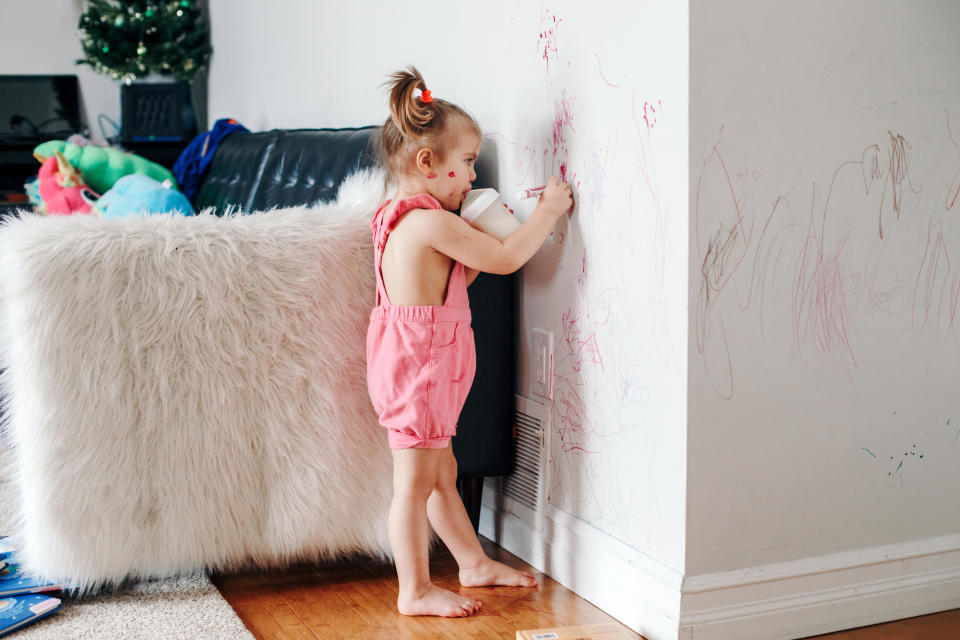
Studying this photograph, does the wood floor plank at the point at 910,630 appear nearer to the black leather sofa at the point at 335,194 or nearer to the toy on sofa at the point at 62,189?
the black leather sofa at the point at 335,194

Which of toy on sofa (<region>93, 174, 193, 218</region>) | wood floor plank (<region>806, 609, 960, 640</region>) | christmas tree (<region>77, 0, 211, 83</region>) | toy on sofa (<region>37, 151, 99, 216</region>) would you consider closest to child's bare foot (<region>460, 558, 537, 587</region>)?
wood floor plank (<region>806, 609, 960, 640</region>)

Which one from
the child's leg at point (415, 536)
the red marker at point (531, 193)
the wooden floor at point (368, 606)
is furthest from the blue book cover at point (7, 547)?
the red marker at point (531, 193)

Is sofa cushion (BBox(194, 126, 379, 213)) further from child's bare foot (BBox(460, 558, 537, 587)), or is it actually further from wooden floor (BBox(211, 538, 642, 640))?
child's bare foot (BBox(460, 558, 537, 587))

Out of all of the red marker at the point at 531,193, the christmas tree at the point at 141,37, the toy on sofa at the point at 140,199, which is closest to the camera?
the red marker at the point at 531,193

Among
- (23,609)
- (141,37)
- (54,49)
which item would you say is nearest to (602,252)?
(23,609)

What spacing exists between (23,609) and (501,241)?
98 cm

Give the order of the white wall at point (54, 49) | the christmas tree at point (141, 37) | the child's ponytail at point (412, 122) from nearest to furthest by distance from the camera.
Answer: the child's ponytail at point (412, 122) → the christmas tree at point (141, 37) → the white wall at point (54, 49)

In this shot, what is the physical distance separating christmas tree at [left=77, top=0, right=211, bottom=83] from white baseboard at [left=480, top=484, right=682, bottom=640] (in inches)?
127

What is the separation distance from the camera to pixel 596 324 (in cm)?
154

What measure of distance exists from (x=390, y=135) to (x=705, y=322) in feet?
2.10

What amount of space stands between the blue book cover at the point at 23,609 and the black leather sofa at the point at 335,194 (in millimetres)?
733

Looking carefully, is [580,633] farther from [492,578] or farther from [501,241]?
[501,241]

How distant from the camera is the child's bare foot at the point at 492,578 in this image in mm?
1627

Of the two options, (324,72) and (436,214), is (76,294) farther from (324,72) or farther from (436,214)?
(324,72)
